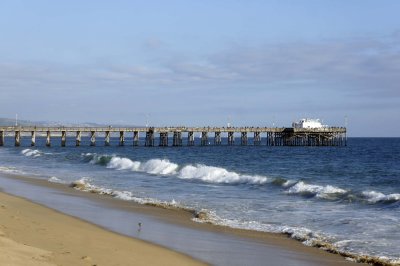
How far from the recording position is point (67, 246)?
9.38 m

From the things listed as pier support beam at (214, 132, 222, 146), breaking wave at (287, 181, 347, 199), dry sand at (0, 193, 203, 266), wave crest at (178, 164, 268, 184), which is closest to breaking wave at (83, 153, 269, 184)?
wave crest at (178, 164, 268, 184)

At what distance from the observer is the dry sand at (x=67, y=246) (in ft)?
26.2

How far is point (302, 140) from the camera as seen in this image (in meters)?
88.6

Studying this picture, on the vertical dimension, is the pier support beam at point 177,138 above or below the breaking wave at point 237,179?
above

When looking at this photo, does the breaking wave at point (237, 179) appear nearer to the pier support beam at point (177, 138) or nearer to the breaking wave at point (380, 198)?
the breaking wave at point (380, 198)

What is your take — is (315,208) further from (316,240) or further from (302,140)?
(302,140)

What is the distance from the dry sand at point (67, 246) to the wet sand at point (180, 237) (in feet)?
0.13

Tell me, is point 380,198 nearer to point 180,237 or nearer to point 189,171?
point 180,237

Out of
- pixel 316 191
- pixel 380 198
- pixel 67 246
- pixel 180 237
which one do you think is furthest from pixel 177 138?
pixel 67 246

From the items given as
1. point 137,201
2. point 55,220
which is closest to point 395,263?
point 55,220

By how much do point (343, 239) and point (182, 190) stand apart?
11.7 m

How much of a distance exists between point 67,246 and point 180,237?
271 centimetres

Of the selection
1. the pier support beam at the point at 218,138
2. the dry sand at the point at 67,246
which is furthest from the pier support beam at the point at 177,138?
the dry sand at the point at 67,246

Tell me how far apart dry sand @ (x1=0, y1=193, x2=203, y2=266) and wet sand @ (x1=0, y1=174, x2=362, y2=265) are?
39 millimetres
